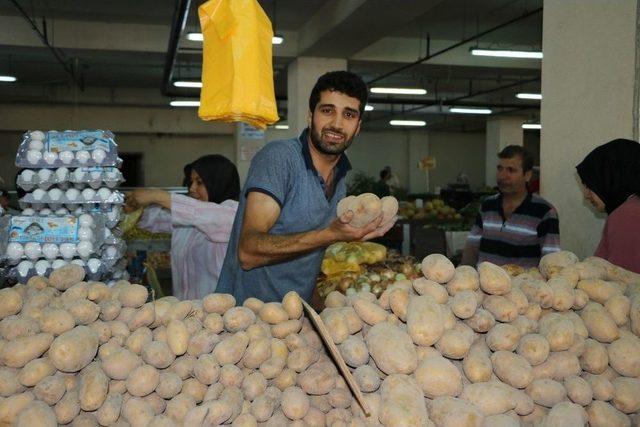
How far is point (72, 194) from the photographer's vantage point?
293cm

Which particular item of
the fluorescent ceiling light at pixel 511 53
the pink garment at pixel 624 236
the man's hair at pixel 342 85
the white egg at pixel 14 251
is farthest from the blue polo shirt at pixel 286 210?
the fluorescent ceiling light at pixel 511 53

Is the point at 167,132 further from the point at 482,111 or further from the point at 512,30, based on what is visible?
the point at 512,30

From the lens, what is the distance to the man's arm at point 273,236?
2.11 m

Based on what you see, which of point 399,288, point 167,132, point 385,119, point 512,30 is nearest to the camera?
point 399,288

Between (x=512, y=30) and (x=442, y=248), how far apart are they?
5.27m

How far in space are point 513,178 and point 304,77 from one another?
24.1 ft

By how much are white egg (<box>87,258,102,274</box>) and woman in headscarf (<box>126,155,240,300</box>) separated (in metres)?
0.77

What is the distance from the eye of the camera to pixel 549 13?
4273 millimetres

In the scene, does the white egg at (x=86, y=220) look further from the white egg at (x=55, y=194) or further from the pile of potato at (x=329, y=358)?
the pile of potato at (x=329, y=358)

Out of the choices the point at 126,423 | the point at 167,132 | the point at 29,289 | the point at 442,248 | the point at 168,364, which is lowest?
the point at 442,248

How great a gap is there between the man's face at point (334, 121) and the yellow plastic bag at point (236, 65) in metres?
0.35

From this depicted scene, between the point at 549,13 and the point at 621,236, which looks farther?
the point at 549,13

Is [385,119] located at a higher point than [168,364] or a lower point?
higher

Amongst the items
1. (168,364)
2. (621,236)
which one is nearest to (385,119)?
(621,236)
